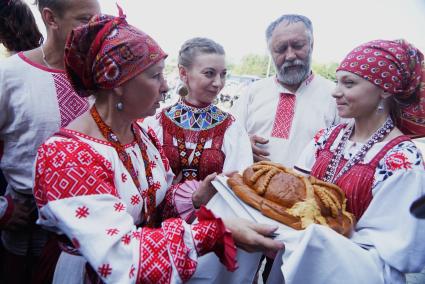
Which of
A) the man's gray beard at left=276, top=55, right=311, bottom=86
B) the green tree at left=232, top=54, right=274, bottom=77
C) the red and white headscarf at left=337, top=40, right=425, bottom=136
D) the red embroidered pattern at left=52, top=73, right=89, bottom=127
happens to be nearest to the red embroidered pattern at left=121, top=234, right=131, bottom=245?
the red embroidered pattern at left=52, top=73, right=89, bottom=127

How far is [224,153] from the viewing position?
2.55 meters

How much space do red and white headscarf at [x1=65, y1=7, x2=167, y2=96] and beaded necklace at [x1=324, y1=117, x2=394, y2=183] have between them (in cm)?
131

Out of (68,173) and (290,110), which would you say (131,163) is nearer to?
(68,173)

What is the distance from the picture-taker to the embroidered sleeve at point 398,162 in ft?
5.21

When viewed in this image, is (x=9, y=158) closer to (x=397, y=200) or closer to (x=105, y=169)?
(x=105, y=169)

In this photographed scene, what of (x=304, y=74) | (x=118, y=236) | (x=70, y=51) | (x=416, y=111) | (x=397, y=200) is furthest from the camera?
(x=304, y=74)

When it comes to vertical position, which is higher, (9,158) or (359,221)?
(359,221)

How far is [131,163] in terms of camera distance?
1.54 meters

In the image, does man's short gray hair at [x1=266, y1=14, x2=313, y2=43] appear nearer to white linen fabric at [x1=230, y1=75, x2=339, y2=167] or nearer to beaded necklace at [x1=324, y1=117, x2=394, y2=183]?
white linen fabric at [x1=230, y1=75, x2=339, y2=167]

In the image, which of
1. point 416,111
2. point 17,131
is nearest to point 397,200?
point 416,111

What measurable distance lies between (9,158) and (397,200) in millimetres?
2207

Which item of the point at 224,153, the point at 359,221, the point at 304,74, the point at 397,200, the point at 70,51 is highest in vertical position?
the point at 70,51

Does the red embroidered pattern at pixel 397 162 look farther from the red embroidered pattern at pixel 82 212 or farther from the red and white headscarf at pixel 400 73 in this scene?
the red embroidered pattern at pixel 82 212

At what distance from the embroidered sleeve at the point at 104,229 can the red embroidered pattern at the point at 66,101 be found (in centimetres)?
65
